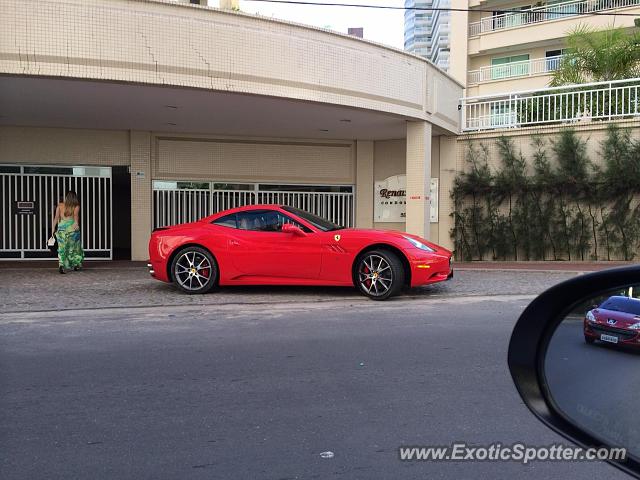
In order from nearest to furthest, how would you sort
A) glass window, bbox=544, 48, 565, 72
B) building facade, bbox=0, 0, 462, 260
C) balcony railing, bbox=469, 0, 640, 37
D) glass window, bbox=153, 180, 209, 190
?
1. building facade, bbox=0, 0, 462, 260
2. glass window, bbox=153, 180, 209, 190
3. balcony railing, bbox=469, 0, 640, 37
4. glass window, bbox=544, 48, 565, 72

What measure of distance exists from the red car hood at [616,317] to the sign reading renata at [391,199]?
14697mm

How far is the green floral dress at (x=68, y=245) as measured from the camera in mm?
11773

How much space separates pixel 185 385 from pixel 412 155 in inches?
408

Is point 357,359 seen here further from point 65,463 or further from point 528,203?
point 528,203

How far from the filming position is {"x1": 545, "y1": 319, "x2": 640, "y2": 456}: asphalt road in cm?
154

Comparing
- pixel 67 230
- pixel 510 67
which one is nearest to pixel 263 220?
pixel 67 230

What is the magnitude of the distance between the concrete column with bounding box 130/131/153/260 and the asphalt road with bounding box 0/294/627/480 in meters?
8.04

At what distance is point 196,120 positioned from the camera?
1390 centimetres

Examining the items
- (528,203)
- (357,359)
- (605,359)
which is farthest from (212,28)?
(605,359)

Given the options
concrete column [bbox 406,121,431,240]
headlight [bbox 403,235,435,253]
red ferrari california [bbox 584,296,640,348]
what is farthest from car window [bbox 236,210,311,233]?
red ferrari california [bbox 584,296,640,348]

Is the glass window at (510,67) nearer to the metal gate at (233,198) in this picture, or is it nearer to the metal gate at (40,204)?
the metal gate at (233,198)

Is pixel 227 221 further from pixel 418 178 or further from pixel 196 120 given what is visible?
pixel 418 178

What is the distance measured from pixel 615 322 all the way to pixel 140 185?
47.7ft

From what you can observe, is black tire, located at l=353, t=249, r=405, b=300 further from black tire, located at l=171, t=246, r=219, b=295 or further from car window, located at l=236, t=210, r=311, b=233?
black tire, located at l=171, t=246, r=219, b=295
